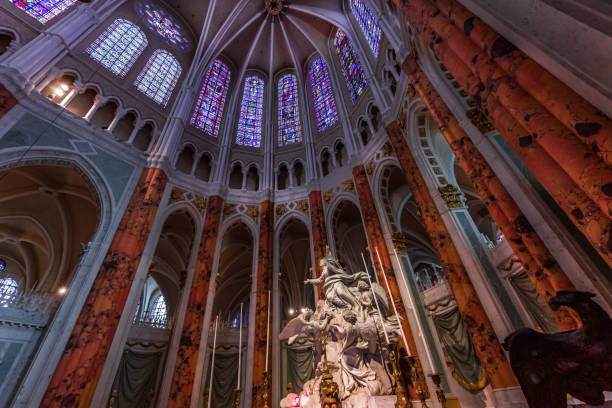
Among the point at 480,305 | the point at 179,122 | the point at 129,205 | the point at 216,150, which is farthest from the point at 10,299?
the point at 480,305

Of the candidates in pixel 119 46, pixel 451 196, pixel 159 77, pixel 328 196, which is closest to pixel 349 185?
A: pixel 328 196

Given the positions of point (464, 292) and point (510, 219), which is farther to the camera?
point (464, 292)

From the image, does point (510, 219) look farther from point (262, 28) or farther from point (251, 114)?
point (262, 28)

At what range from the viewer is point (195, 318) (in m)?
8.34

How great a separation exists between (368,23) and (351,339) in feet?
41.9

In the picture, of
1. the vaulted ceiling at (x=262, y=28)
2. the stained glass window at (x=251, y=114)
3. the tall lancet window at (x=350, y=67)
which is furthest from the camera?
the vaulted ceiling at (x=262, y=28)

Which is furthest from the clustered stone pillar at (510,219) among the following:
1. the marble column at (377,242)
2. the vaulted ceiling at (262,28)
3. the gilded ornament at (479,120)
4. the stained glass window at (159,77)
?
the stained glass window at (159,77)

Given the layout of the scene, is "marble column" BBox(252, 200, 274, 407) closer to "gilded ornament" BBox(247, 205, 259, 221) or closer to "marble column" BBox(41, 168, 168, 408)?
"gilded ornament" BBox(247, 205, 259, 221)

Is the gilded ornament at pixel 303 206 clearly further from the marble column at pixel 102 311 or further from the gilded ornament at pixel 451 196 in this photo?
the gilded ornament at pixel 451 196

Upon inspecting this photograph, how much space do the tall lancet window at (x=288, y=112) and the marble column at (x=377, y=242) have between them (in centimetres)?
520

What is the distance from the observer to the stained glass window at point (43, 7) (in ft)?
28.3

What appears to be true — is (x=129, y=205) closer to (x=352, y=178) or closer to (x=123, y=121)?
(x=123, y=121)

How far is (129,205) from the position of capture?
8.81m

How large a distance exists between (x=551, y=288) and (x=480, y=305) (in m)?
1.99
